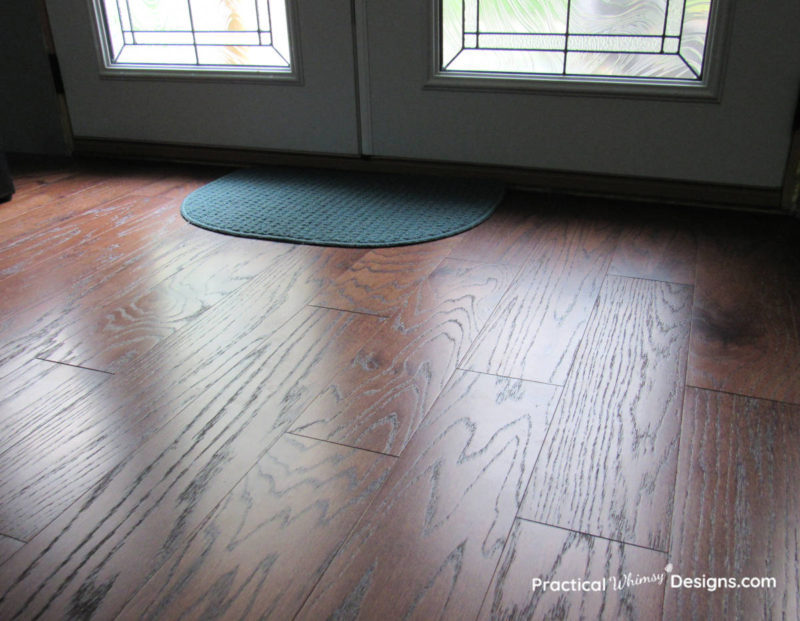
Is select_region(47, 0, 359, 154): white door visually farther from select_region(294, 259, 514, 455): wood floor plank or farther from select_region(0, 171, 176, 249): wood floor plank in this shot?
select_region(294, 259, 514, 455): wood floor plank

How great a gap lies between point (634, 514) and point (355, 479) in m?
0.33

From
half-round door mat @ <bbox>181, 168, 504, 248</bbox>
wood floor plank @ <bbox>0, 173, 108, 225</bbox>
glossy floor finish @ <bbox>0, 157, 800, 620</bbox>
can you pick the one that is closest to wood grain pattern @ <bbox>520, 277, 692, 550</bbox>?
glossy floor finish @ <bbox>0, 157, 800, 620</bbox>

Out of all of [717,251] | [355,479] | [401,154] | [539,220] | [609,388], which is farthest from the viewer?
[401,154]

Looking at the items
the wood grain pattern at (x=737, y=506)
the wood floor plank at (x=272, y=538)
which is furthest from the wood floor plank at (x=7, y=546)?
the wood grain pattern at (x=737, y=506)

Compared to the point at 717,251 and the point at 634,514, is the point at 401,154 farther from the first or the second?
the point at 634,514

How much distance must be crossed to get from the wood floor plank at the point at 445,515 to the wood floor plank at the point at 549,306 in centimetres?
7

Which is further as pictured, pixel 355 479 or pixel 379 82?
pixel 379 82

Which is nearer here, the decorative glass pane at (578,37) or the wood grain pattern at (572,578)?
the wood grain pattern at (572,578)

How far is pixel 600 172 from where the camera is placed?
184 cm

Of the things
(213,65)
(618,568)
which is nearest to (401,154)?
(213,65)

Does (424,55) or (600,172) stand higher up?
(424,55)

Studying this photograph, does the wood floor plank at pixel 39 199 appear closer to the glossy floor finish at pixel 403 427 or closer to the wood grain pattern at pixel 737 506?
the glossy floor finish at pixel 403 427

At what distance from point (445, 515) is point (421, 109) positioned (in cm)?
136

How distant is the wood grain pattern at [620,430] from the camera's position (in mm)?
824
